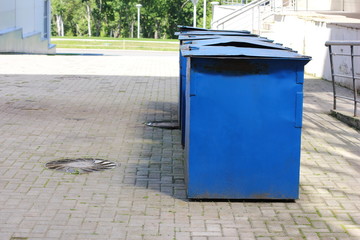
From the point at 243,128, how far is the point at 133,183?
4.59 feet

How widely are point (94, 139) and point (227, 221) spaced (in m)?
4.15

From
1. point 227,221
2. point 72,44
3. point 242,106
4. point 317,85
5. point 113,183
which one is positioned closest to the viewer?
point 227,221

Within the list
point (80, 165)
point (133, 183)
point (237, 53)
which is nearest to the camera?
point (237, 53)

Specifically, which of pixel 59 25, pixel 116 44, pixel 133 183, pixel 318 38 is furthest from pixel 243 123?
pixel 59 25

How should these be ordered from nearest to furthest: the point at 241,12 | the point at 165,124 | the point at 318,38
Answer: the point at 165,124 → the point at 318,38 → the point at 241,12

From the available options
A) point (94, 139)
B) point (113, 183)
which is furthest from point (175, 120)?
point (113, 183)

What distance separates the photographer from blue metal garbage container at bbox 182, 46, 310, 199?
6367 millimetres

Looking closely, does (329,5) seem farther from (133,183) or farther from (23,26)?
(133,183)

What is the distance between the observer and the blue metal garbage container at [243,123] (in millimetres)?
6367

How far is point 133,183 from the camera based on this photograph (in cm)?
731

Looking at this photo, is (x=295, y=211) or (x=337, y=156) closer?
(x=295, y=211)

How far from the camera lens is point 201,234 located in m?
5.62

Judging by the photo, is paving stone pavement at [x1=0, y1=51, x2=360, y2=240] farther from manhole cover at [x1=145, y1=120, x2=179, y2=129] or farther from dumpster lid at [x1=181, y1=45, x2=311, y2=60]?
dumpster lid at [x1=181, y1=45, x2=311, y2=60]

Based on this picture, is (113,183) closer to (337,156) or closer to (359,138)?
(337,156)
